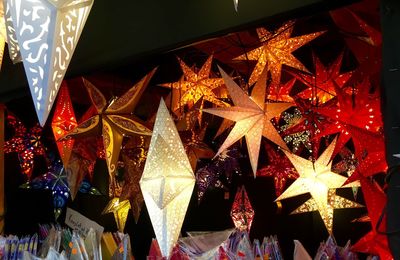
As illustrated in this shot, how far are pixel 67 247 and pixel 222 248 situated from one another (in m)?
0.91

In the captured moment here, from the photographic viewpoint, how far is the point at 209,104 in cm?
498

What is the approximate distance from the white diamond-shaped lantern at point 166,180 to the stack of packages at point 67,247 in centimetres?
38

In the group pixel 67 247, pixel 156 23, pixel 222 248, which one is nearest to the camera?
pixel 222 248

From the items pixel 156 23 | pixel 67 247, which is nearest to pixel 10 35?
pixel 156 23

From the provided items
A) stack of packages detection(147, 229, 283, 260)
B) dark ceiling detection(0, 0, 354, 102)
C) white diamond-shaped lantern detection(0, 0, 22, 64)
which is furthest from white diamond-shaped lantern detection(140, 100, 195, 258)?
white diamond-shaped lantern detection(0, 0, 22, 64)

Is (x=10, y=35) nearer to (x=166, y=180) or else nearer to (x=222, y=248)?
(x=166, y=180)

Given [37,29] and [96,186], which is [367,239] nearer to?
[37,29]

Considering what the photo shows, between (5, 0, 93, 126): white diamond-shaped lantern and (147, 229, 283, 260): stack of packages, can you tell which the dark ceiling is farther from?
(147, 229, 283, 260): stack of packages

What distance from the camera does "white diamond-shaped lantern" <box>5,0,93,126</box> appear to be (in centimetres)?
169

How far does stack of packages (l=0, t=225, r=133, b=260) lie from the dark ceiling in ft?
3.06

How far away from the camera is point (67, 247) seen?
109 inches

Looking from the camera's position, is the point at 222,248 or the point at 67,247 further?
the point at 67,247

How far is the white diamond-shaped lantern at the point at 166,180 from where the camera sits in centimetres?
238

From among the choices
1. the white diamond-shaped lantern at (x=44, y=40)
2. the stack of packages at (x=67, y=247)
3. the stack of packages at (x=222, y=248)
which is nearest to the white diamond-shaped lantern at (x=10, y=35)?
the white diamond-shaped lantern at (x=44, y=40)
